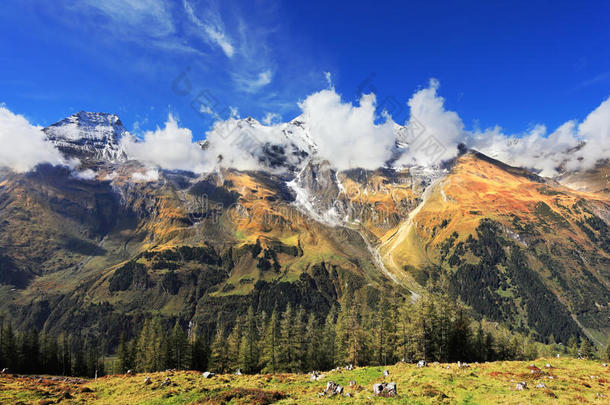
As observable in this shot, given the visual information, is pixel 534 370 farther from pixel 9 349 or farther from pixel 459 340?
pixel 9 349

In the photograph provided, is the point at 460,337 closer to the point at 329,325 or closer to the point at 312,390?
the point at 329,325

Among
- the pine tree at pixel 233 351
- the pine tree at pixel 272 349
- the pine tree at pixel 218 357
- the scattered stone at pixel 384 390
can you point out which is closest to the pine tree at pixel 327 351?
the pine tree at pixel 272 349

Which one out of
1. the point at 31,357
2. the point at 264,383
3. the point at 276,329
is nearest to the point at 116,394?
the point at 264,383

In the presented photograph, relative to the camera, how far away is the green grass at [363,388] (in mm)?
26969

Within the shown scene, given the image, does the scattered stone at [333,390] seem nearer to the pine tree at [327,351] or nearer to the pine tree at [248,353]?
the pine tree at [327,351]

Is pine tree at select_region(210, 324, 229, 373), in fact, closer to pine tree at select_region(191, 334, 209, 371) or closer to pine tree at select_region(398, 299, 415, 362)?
pine tree at select_region(191, 334, 209, 371)

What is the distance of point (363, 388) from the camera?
2983cm

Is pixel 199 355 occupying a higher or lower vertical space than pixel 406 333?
lower

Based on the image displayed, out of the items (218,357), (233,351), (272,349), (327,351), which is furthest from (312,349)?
(218,357)

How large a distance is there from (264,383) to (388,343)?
44.3m

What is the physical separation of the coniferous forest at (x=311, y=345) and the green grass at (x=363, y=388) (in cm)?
2109

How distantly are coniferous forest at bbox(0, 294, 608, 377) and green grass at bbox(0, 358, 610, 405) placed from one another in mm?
21089

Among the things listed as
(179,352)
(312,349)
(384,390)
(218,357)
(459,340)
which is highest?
(384,390)

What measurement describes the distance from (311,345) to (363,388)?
58.9 metres
